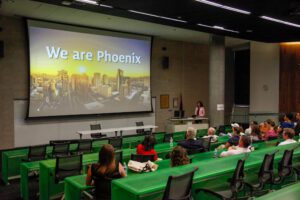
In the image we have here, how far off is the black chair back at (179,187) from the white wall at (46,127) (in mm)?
8585

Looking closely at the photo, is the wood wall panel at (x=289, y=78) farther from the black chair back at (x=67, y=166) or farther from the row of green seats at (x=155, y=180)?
the black chair back at (x=67, y=166)

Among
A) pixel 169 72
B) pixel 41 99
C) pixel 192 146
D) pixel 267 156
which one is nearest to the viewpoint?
pixel 267 156

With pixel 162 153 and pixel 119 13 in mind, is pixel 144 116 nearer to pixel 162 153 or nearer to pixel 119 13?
pixel 119 13

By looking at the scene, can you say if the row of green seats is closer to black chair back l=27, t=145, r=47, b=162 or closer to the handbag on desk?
the handbag on desk

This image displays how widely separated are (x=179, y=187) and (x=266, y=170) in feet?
6.20

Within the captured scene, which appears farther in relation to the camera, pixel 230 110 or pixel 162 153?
pixel 230 110

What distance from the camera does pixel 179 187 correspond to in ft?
9.76

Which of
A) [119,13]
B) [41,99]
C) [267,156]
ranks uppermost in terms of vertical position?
[119,13]

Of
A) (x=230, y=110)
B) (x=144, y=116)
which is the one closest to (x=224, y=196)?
(x=144, y=116)

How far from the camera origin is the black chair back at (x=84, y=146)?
6.79 metres

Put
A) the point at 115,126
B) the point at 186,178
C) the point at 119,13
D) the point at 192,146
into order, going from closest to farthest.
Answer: the point at 186,178, the point at 192,146, the point at 119,13, the point at 115,126

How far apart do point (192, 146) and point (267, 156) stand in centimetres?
183

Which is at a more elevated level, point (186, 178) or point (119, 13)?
point (119, 13)

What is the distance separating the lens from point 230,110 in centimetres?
1708
